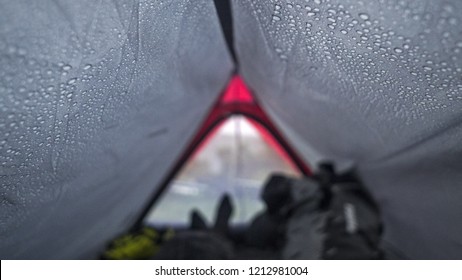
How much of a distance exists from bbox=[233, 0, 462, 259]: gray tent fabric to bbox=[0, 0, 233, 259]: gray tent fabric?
0.14m


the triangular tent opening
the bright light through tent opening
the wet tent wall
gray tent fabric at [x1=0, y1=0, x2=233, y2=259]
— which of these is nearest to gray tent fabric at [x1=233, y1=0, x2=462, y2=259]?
the wet tent wall

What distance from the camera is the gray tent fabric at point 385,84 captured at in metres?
0.40

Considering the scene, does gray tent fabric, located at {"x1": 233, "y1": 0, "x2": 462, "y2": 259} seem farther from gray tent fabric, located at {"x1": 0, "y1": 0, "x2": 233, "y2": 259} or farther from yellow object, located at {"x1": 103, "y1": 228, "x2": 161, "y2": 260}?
yellow object, located at {"x1": 103, "y1": 228, "x2": 161, "y2": 260}

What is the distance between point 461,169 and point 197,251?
718mm

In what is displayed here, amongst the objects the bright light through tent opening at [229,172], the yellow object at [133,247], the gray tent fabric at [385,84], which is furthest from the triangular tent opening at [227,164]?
the gray tent fabric at [385,84]

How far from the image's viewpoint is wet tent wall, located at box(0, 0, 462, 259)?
1.28ft

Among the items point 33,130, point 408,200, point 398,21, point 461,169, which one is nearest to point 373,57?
point 398,21

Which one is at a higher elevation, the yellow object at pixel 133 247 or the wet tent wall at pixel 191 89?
the wet tent wall at pixel 191 89

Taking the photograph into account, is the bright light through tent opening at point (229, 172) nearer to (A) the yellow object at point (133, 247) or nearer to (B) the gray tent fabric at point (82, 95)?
(A) the yellow object at point (133, 247)

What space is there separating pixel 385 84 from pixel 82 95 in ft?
Result: 1.49

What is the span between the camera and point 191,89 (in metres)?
0.86

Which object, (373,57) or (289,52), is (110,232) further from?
(373,57)

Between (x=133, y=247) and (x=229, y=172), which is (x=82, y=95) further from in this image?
(x=229, y=172)

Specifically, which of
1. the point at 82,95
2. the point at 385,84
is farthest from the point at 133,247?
the point at 385,84
